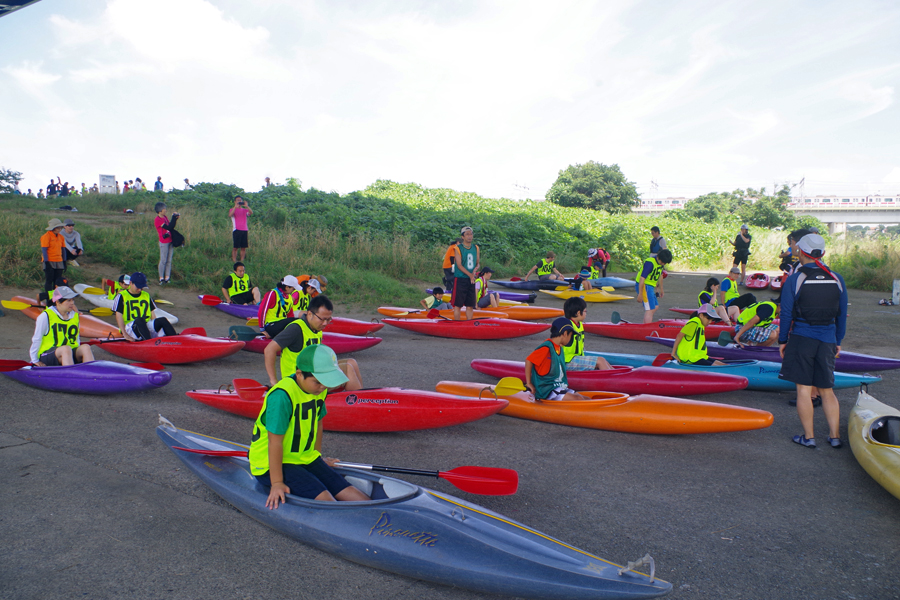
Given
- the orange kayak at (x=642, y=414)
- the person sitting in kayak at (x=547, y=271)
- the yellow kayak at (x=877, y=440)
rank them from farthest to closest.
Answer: the person sitting in kayak at (x=547, y=271)
the orange kayak at (x=642, y=414)
the yellow kayak at (x=877, y=440)

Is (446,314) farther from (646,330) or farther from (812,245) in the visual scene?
(812,245)

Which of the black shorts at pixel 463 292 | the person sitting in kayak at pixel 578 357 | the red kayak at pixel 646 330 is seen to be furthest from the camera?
the black shorts at pixel 463 292

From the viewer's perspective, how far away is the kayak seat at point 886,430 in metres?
3.94

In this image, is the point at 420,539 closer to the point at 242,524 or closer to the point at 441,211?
the point at 242,524

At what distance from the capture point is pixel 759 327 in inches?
286

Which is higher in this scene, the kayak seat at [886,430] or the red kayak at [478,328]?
the red kayak at [478,328]

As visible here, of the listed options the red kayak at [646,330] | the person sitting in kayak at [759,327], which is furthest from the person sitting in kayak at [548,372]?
the red kayak at [646,330]

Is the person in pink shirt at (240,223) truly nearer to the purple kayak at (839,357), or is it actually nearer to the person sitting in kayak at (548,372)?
the person sitting in kayak at (548,372)

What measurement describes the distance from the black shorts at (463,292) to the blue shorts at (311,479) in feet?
19.3

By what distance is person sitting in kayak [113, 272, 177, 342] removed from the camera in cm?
682

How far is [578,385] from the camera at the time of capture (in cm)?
557

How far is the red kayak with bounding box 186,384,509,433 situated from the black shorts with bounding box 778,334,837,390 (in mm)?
2358

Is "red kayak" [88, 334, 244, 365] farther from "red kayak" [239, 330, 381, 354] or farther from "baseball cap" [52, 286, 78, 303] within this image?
"baseball cap" [52, 286, 78, 303]

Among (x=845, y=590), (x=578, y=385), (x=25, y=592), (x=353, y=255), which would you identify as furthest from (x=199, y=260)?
(x=845, y=590)
